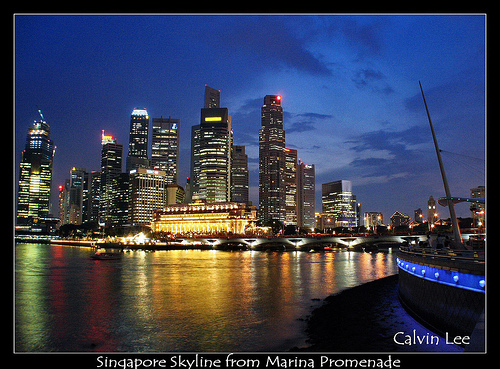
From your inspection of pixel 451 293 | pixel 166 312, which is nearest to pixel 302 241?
pixel 166 312

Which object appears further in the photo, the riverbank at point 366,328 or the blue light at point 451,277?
the riverbank at point 366,328

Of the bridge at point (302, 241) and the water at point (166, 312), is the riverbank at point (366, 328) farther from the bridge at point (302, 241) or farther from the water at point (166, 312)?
the bridge at point (302, 241)

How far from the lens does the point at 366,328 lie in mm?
24797

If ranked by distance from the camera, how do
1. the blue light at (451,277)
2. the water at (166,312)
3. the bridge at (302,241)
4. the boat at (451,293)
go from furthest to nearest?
the bridge at (302,241) < the water at (166,312) < the blue light at (451,277) < the boat at (451,293)

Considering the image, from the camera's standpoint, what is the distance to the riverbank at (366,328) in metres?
20.5

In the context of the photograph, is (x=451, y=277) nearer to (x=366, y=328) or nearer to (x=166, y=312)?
(x=366, y=328)

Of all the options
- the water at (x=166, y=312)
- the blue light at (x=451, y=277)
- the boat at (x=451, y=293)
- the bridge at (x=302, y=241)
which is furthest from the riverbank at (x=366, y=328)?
the bridge at (x=302, y=241)

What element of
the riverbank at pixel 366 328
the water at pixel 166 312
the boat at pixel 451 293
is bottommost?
the water at pixel 166 312

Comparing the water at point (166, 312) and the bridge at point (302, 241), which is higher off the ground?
the water at point (166, 312)

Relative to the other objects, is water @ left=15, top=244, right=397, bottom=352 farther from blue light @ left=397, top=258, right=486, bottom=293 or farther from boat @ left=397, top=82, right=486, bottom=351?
blue light @ left=397, top=258, right=486, bottom=293

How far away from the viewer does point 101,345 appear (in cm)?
2386

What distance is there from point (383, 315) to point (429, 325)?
5494 millimetres

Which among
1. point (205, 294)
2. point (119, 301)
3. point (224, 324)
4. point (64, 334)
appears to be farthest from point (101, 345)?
point (205, 294)
